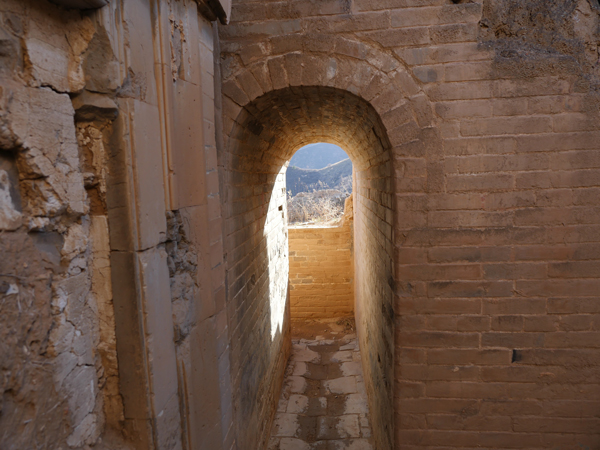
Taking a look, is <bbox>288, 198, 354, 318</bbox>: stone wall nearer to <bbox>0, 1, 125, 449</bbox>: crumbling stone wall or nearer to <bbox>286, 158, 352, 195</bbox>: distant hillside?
<bbox>0, 1, 125, 449</bbox>: crumbling stone wall

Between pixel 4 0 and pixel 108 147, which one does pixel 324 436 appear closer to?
pixel 108 147

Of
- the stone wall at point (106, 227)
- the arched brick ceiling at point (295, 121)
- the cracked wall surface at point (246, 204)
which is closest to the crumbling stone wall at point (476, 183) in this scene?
the cracked wall surface at point (246, 204)

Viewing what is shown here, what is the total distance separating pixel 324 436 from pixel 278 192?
3444 mm

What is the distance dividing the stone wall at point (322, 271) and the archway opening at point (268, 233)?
3.50 meters

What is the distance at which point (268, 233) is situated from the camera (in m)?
4.98

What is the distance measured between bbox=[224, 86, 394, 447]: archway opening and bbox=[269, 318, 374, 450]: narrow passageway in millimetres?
314

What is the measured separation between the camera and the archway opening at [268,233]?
3051 mm

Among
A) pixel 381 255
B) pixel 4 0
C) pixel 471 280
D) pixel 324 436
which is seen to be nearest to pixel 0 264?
pixel 4 0

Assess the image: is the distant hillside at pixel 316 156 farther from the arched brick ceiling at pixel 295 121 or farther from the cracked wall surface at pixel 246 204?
the cracked wall surface at pixel 246 204

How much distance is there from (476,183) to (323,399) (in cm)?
408

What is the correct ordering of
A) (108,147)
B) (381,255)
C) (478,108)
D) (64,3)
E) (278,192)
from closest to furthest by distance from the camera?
(64,3) < (108,147) < (478,108) < (381,255) < (278,192)

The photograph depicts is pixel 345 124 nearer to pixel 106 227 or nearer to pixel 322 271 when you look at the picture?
pixel 106 227

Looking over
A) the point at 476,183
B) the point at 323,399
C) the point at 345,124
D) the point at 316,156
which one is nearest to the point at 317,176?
the point at 316,156

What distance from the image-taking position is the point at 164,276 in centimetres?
188
